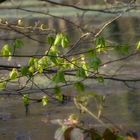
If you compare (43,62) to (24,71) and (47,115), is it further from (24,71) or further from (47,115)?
(47,115)

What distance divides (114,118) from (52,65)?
11.8 ft

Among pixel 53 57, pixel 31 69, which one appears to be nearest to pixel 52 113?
pixel 31 69

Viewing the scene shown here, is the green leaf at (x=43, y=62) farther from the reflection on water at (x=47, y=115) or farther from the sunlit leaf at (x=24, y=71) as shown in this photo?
the reflection on water at (x=47, y=115)

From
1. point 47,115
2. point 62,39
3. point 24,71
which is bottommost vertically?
point 47,115

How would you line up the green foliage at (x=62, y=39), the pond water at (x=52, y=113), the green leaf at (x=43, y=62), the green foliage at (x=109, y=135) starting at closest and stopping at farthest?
1. the green foliage at (x=109, y=135)
2. the green foliage at (x=62, y=39)
3. the green leaf at (x=43, y=62)
4. the pond water at (x=52, y=113)

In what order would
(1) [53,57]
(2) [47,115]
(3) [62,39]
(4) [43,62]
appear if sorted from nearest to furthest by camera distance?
(3) [62,39]
(1) [53,57]
(4) [43,62]
(2) [47,115]

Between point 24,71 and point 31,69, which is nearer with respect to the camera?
point 24,71

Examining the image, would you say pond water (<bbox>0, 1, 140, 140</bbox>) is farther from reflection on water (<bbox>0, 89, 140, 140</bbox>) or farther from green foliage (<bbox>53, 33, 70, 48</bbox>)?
green foliage (<bbox>53, 33, 70, 48</bbox>)

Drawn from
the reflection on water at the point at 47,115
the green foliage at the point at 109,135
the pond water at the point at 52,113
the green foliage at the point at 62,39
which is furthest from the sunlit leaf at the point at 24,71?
the reflection on water at the point at 47,115

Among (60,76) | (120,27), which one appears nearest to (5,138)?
(60,76)

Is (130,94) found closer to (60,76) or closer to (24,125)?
(24,125)

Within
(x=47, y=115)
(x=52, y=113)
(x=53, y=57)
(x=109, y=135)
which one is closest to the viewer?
(x=109, y=135)

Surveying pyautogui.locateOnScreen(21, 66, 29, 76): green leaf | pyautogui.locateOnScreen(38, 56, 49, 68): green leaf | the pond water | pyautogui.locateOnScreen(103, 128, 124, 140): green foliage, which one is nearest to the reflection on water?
the pond water

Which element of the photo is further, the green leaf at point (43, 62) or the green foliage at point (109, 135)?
the green leaf at point (43, 62)
